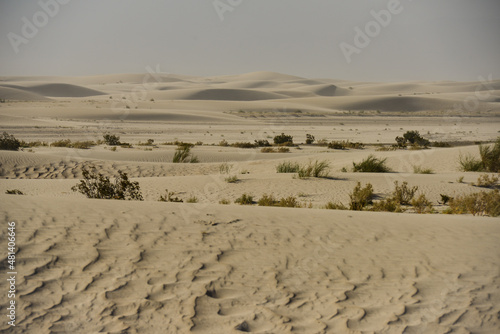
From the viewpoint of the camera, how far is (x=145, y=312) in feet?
16.3

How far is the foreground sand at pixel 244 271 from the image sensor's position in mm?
4895

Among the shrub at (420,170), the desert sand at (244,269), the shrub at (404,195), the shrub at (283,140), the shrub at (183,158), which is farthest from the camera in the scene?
the shrub at (283,140)

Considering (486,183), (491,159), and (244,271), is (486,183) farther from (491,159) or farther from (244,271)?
(244,271)

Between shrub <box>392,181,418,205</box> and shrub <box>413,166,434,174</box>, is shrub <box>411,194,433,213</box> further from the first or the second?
shrub <box>413,166,434,174</box>

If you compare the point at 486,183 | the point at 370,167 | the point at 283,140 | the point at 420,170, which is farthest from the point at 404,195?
the point at 283,140

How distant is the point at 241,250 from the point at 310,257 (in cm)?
96

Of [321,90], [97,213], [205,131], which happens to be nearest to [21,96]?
[205,131]

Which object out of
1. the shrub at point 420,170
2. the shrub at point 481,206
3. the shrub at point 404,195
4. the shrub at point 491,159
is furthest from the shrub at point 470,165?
the shrub at point 481,206

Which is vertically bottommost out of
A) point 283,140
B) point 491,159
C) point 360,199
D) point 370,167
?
point 360,199

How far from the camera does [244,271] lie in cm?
590

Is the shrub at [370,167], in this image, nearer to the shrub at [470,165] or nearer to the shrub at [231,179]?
the shrub at [470,165]

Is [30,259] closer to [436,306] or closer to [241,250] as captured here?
[241,250]

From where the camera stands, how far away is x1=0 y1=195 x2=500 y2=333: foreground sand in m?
4.89

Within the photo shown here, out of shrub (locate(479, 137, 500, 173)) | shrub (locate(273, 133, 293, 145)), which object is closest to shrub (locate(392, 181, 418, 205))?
shrub (locate(479, 137, 500, 173))
